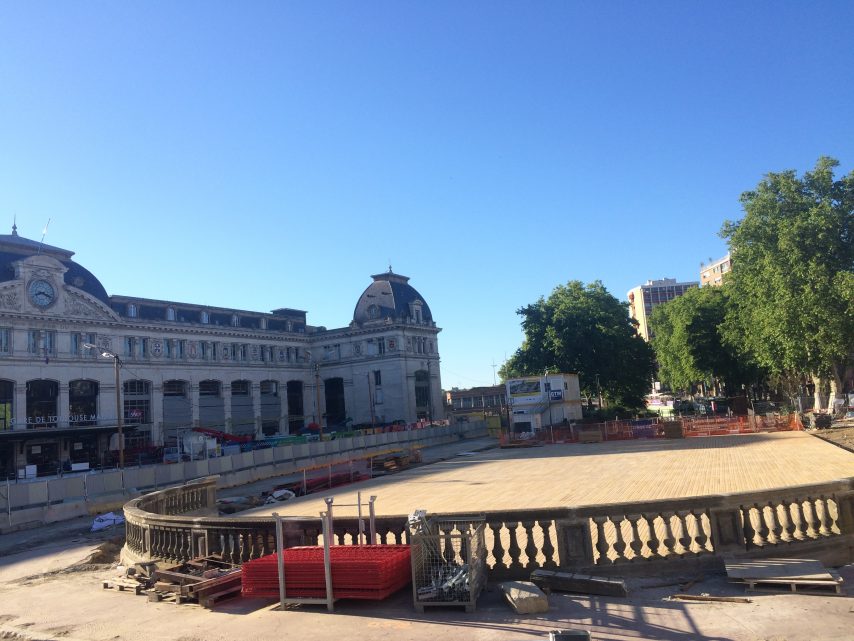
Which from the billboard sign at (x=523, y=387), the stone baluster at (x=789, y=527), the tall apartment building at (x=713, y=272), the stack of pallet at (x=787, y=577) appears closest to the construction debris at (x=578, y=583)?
the stack of pallet at (x=787, y=577)

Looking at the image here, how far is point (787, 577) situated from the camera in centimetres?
777

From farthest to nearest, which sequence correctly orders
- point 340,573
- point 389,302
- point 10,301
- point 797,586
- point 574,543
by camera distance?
point 389,302 < point 10,301 < point 574,543 < point 340,573 < point 797,586

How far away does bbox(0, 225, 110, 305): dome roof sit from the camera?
53191 mm

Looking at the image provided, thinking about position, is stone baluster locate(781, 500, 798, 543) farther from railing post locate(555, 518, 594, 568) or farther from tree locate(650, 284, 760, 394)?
tree locate(650, 284, 760, 394)

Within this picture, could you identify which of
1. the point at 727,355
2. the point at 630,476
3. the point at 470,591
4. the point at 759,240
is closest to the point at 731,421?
the point at 759,240

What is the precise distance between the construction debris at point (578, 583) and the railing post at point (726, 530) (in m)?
Result: 1.73

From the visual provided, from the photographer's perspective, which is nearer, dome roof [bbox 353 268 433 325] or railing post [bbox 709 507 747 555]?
railing post [bbox 709 507 747 555]

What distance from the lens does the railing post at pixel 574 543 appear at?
8.54 metres

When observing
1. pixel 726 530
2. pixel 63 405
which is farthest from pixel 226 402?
pixel 726 530

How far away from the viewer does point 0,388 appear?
51.5 metres

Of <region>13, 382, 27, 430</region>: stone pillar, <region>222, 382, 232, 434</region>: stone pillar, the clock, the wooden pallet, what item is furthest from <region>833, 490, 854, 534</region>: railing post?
<region>222, 382, 232, 434</region>: stone pillar

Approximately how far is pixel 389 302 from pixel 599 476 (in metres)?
60.3

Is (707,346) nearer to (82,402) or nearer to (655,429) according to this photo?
(655,429)

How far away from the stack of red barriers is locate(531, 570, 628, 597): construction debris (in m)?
1.71
